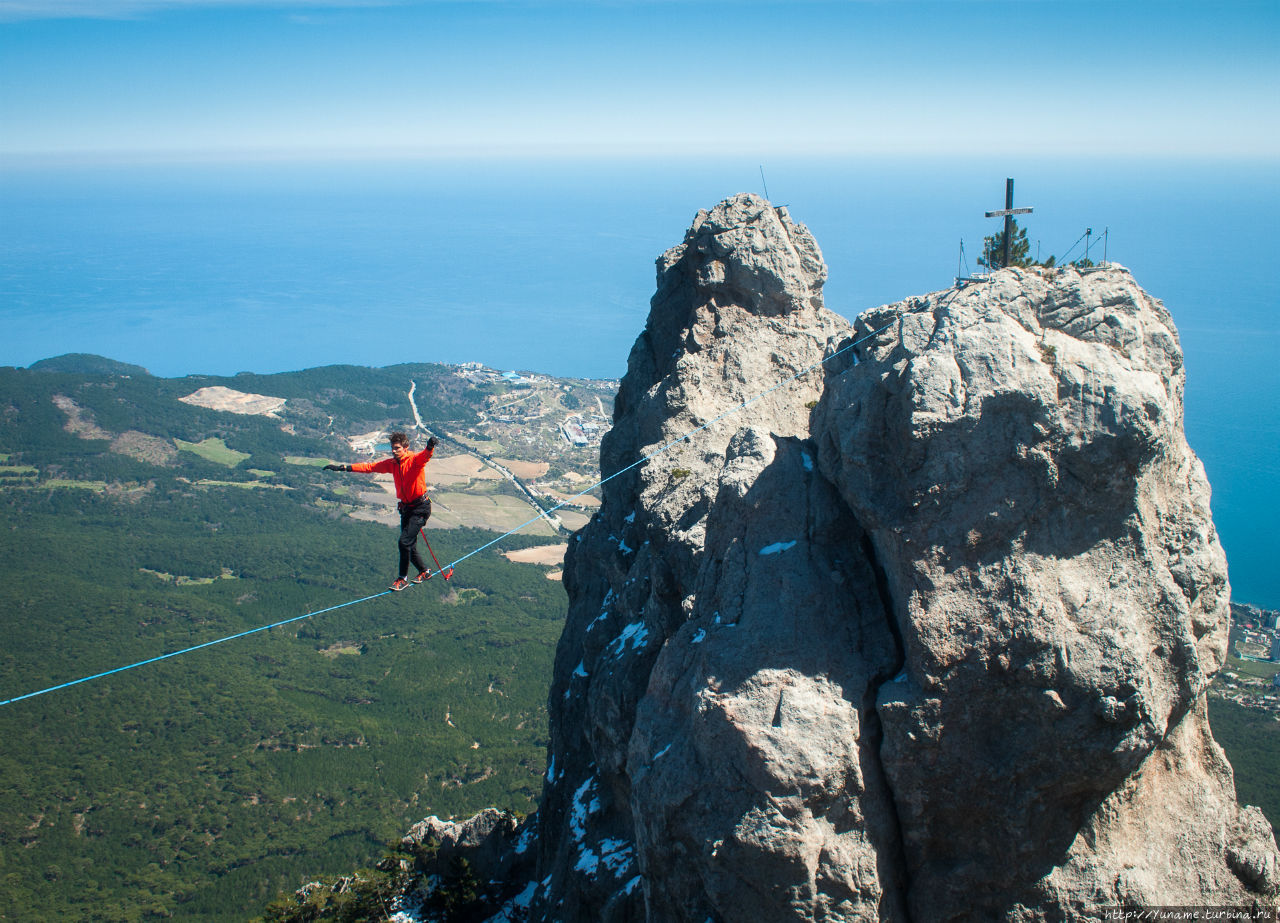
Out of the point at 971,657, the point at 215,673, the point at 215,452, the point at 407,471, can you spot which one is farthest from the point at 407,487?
the point at 215,452

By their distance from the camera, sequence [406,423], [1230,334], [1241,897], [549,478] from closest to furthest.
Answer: [1241,897], [549,478], [406,423], [1230,334]

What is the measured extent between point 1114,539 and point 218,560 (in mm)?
110981

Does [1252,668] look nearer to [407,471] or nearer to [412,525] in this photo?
[412,525]

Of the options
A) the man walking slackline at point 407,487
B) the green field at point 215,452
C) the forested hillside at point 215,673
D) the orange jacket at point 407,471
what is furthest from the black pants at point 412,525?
the green field at point 215,452

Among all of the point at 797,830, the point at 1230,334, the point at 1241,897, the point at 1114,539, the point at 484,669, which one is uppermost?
the point at 1230,334

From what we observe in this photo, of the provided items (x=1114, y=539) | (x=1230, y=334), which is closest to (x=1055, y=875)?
(x=1114, y=539)

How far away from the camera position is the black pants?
16.8 meters

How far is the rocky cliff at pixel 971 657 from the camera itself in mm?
11805

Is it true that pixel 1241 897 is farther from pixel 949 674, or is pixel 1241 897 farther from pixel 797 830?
pixel 797 830

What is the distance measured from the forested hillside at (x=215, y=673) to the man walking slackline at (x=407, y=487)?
141 feet

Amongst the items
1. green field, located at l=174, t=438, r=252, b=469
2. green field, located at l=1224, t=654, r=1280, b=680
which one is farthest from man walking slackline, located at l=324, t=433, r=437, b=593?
green field, located at l=174, t=438, r=252, b=469

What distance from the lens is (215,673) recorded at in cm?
7919

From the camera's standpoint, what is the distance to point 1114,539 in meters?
12.2

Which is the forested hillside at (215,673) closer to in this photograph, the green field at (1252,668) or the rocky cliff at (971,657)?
the rocky cliff at (971,657)
